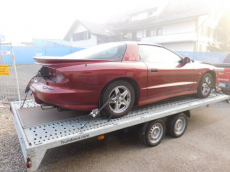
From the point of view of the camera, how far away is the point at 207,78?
15.6 ft

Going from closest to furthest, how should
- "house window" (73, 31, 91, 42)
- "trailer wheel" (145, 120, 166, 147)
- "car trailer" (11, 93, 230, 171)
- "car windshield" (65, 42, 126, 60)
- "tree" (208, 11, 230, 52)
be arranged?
"car trailer" (11, 93, 230, 171) → "car windshield" (65, 42, 126, 60) → "trailer wheel" (145, 120, 166, 147) → "tree" (208, 11, 230, 52) → "house window" (73, 31, 91, 42)

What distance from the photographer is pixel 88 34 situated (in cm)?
2797

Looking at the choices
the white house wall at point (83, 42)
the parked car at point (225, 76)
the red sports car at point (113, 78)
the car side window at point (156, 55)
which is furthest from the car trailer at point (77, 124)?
the white house wall at point (83, 42)

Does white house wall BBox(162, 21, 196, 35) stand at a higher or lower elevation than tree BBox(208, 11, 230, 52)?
higher

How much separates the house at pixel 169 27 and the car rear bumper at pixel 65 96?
72.4 feet

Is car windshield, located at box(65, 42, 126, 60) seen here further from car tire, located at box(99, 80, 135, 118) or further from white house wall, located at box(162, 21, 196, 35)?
white house wall, located at box(162, 21, 196, 35)

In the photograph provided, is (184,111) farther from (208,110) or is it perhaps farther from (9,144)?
(9,144)

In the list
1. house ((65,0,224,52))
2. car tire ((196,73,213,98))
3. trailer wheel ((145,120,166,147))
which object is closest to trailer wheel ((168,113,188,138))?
trailer wheel ((145,120,166,147))

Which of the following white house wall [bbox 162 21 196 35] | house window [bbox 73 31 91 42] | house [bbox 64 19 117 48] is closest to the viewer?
white house wall [bbox 162 21 196 35]

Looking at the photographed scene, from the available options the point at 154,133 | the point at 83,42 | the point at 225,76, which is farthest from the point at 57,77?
the point at 83,42

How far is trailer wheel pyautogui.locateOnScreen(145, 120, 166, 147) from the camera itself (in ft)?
10.8

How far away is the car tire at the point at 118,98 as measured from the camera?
2.87 m

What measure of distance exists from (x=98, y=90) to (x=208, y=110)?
4522mm

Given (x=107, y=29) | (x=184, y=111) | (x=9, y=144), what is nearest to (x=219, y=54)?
(x=184, y=111)
